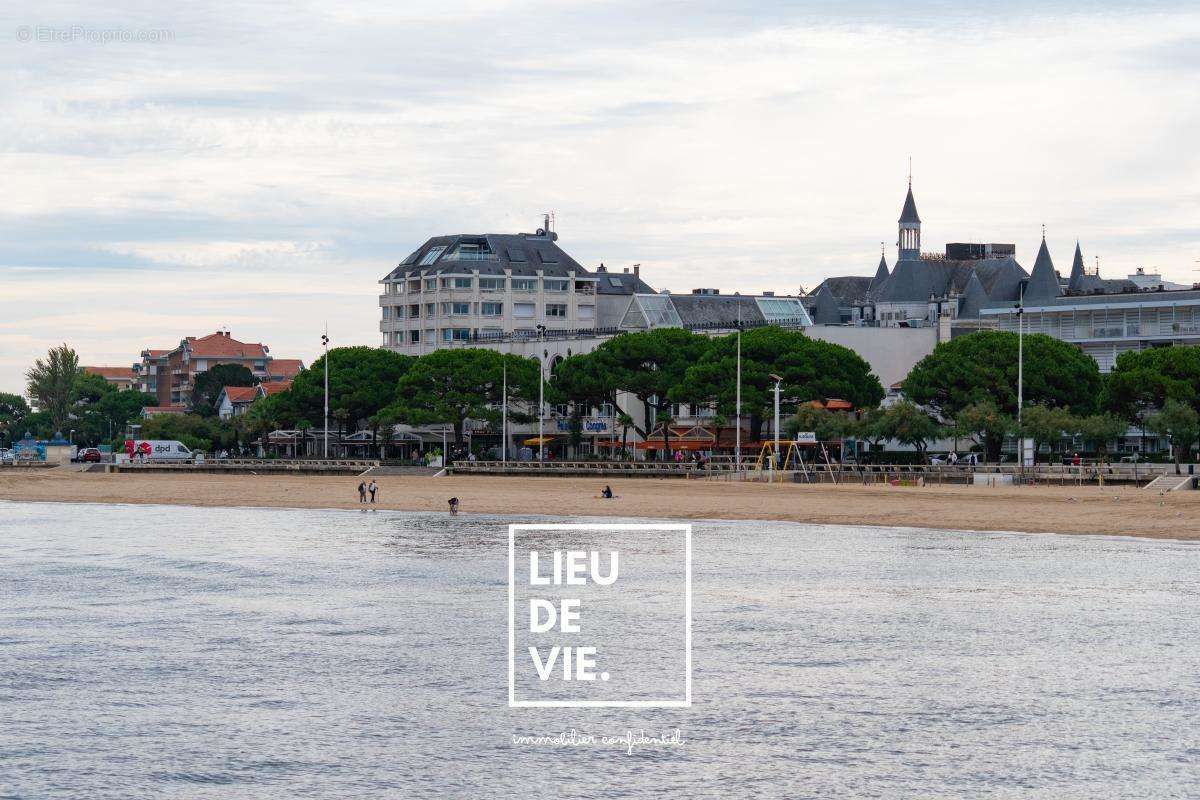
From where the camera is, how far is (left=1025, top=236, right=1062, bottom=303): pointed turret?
173m

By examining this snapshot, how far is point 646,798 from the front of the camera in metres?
26.8

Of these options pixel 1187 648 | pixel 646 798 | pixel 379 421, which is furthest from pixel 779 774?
pixel 379 421

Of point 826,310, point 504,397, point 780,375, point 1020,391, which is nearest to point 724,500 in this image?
point 1020,391

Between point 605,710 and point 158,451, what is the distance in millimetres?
137885

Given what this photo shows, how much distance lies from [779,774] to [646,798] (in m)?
2.46

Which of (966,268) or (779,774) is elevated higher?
(966,268)

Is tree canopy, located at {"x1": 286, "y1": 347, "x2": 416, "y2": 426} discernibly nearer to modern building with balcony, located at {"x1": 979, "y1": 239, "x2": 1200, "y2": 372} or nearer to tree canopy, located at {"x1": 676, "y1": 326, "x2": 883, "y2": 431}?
tree canopy, located at {"x1": 676, "y1": 326, "x2": 883, "y2": 431}

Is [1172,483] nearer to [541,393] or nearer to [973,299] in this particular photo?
[541,393]

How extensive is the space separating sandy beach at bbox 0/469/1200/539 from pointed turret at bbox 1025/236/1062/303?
7462cm

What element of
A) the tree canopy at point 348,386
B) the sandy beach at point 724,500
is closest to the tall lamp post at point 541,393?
the tree canopy at point 348,386

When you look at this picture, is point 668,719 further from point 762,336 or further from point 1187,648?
point 762,336

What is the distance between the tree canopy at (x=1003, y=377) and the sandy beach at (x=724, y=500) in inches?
899

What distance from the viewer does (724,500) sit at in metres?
91.0

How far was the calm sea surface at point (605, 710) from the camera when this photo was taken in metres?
28.0
